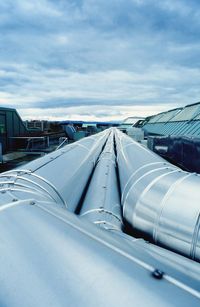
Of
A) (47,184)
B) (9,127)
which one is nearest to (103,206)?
(47,184)

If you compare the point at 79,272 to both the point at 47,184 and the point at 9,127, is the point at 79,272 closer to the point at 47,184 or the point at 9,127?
the point at 47,184

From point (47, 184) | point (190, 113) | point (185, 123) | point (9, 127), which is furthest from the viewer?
point (9, 127)

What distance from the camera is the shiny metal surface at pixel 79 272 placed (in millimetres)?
654

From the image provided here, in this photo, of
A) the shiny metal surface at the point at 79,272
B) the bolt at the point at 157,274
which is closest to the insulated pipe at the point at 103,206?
the shiny metal surface at the point at 79,272

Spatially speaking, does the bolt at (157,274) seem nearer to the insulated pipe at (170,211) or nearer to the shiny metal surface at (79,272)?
the shiny metal surface at (79,272)

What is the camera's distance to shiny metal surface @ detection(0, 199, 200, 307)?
65 centimetres

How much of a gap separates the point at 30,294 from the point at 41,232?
0.96 ft

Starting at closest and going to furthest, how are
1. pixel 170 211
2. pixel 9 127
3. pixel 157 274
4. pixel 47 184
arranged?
pixel 157 274 → pixel 170 211 → pixel 47 184 → pixel 9 127

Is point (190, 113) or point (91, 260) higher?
point (190, 113)

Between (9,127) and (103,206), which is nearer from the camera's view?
(103,206)

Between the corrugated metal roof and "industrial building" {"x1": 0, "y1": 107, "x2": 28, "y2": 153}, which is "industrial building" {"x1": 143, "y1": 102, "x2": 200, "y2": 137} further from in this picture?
"industrial building" {"x1": 0, "y1": 107, "x2": 28, "y2": 153}

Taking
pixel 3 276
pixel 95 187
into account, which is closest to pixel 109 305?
Result: pixel 3 276

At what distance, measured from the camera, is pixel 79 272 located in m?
0.74

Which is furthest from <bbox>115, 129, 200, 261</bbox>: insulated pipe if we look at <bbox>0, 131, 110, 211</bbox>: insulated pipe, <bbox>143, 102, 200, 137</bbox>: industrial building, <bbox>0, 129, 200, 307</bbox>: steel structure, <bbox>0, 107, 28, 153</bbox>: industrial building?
<bbox>0, 107, 28, 153</bbox>: industrial building
